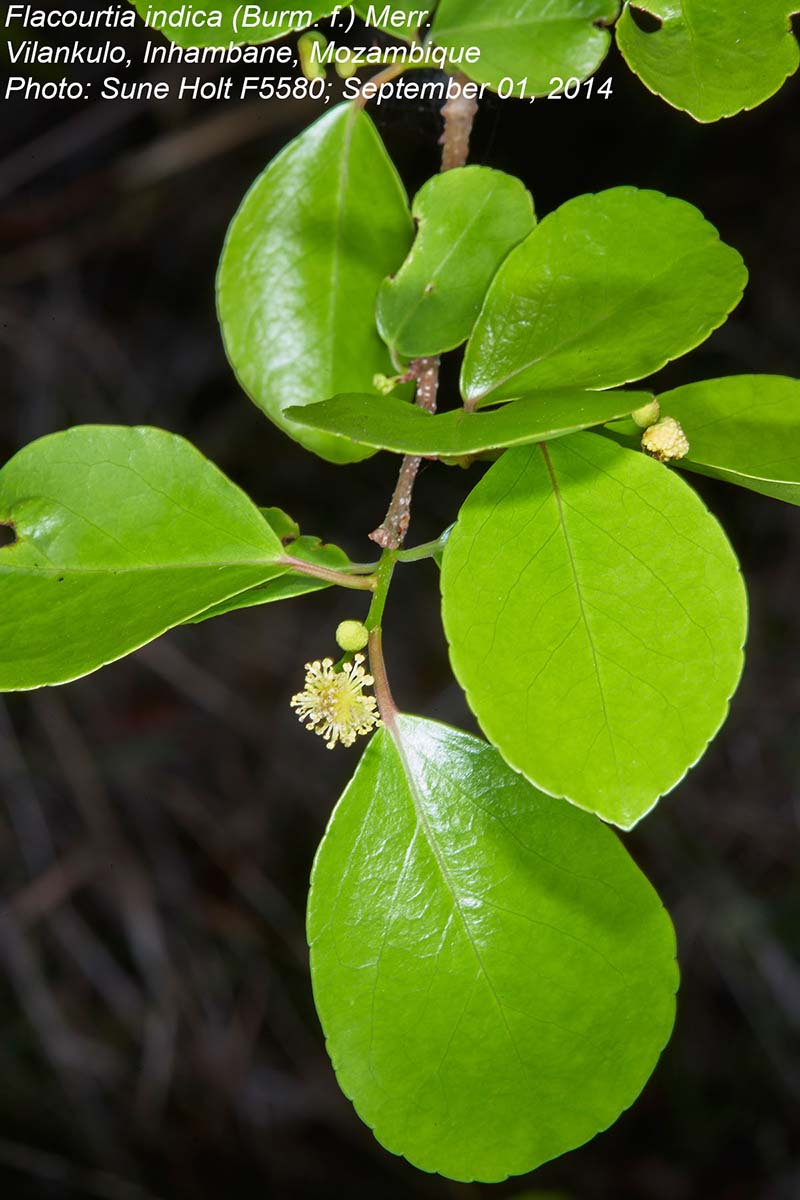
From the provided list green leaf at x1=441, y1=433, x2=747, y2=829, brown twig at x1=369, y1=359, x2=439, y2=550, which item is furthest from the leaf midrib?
brown twig at x1=369, y1=359, x2=439, y2=550

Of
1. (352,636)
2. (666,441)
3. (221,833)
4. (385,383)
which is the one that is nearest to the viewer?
(666,441)

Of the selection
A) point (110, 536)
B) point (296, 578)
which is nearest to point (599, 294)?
point (296, 578)

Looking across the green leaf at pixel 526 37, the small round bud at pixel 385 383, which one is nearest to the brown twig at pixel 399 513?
the small round bud at pixel 385 383

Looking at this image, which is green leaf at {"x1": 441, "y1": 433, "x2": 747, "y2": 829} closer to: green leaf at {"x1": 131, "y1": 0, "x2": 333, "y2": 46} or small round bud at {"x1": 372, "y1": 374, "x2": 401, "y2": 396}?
small round bud at {"x1": 372, "y1": 374, "x2": 401, "y2": 396}

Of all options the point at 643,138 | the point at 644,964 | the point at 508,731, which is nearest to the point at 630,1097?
the point at 644,964

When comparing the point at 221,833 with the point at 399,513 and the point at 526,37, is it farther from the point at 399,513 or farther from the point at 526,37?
the point at 526,37

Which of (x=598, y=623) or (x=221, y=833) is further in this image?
(x=221, y=833)

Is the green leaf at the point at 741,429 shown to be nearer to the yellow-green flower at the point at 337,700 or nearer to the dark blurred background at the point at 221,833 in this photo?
the yellow-green flower at the point at 337,700
